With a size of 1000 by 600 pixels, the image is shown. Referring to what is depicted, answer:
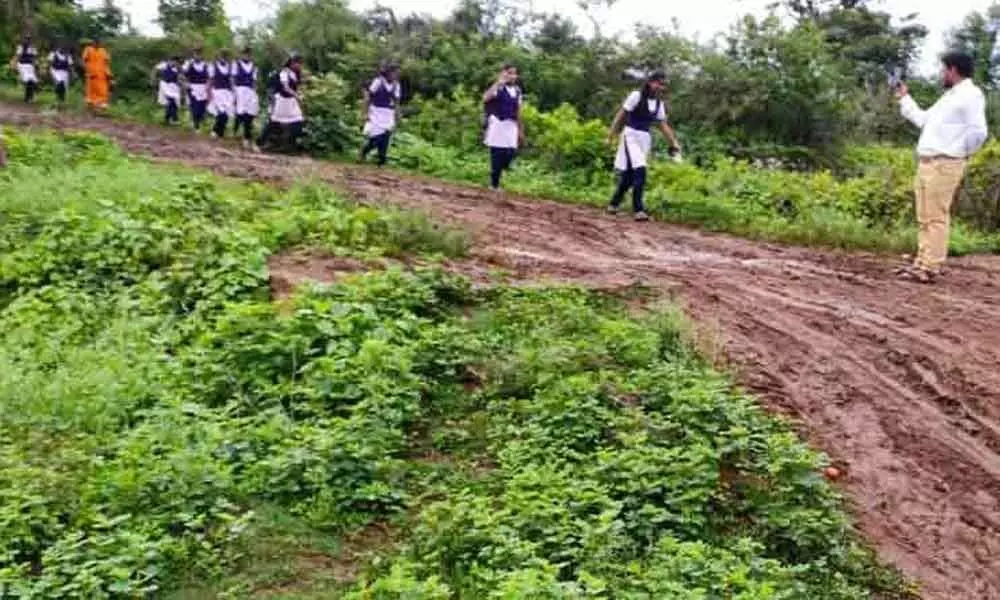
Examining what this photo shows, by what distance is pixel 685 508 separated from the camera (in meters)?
4.72

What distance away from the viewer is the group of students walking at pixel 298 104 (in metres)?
12.4

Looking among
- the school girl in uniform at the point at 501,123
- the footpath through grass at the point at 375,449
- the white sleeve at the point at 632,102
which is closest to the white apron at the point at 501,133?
the school girl in uniform at the point at 501,123

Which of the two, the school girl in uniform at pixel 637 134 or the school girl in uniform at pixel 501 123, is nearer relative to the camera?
the school girl in uniform at pixel 637 134

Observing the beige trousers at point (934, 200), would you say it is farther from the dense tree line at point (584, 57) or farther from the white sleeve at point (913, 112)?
the dense tree line at point (584, 57)

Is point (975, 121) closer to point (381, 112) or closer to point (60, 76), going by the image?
point (381, 112)

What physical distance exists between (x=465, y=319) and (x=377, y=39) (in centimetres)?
1676

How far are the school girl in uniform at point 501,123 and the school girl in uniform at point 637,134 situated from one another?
1807mm

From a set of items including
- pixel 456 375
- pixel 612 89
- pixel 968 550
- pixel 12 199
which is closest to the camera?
pixel 968 550

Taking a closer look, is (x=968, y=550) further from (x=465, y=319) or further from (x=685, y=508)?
(x=465, y=319)

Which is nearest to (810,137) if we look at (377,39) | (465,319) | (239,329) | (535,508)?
(377,39)

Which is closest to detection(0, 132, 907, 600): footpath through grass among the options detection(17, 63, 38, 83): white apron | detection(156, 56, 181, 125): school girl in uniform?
detection(156, 56, 181, 125): school girl in uniform

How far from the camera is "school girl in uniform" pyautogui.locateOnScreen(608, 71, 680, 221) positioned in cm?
1225

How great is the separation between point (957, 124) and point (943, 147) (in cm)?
20

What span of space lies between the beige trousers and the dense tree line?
8.11 m
